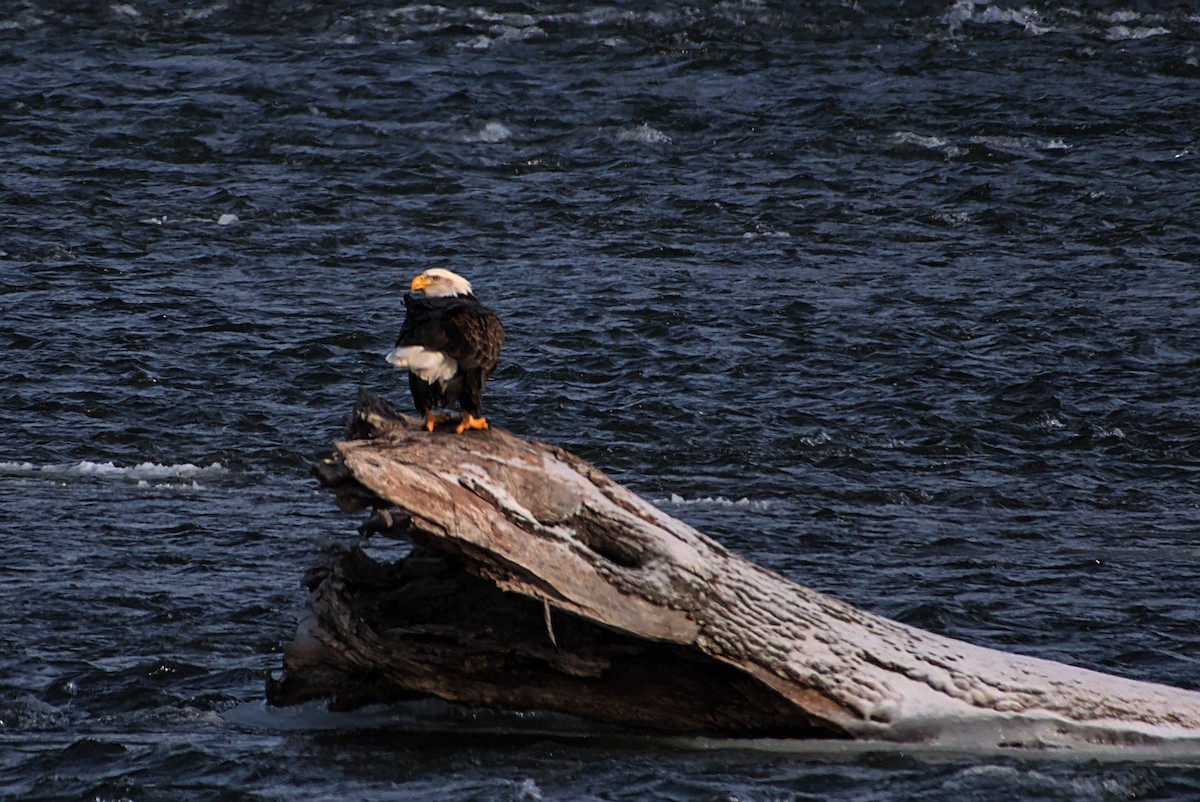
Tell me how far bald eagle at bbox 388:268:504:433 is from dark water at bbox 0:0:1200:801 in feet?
5.46

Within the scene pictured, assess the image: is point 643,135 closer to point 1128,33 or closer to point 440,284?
point 1128,33

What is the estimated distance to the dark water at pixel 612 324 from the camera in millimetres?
8391

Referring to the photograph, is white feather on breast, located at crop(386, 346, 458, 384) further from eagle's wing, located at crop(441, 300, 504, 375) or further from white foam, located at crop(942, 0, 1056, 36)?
white foam, located at crop(942, 0, 1056, 36)

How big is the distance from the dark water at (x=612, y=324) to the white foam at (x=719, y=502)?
39 mm

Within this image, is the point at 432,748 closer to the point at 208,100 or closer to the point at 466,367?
the point at 466,367

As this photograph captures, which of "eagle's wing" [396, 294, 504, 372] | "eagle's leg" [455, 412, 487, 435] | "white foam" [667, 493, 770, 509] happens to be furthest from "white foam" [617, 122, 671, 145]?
"eagle's leg" [455, 412, 487, 435]

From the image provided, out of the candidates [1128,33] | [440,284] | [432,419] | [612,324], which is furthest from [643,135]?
[432,419]

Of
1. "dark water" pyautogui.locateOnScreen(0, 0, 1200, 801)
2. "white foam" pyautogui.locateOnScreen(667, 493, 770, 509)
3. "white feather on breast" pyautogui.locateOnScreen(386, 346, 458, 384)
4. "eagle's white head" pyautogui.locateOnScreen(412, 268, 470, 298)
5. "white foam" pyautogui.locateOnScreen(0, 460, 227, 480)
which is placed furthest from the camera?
"white foam" pyautogui.locateOnScreen(0, 460, 227, 480)

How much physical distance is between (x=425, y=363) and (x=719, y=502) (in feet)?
16.9

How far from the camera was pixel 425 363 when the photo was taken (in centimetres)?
805

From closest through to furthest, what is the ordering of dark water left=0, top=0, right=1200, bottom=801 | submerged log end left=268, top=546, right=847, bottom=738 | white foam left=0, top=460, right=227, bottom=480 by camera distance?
1. submerged log end left=268, top=546, right=847, bottom=738
2. dark water left=0, top=0, right=1200, bottom=801
3. white foam left=0, top=460, right=227, bottom=480

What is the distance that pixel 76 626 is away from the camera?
9516mm

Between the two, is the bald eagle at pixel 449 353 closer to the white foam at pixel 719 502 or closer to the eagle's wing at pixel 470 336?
the eagle's wing at pixel 470 336

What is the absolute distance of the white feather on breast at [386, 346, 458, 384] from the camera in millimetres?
7988
